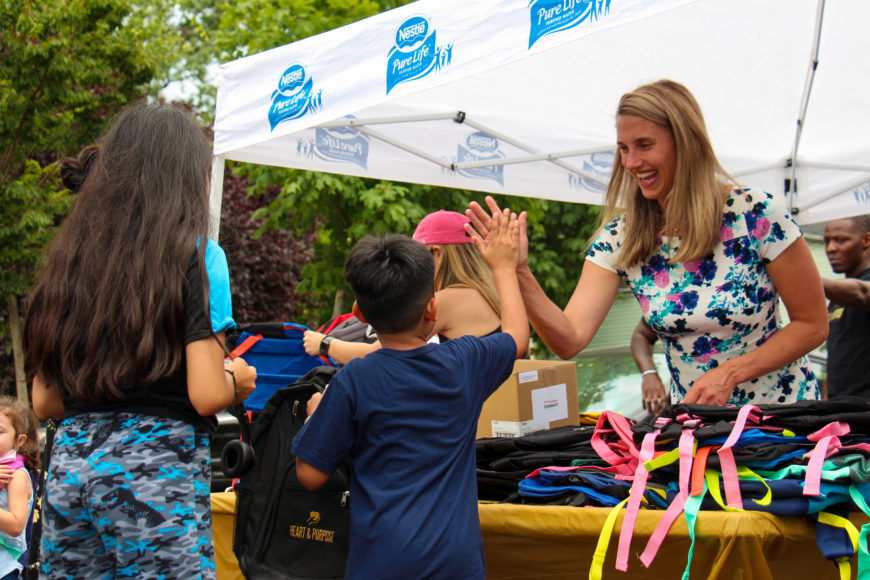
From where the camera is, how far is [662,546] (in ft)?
6.46

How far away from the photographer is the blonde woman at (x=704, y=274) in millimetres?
2365

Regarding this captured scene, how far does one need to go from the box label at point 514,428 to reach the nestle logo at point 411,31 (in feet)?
4.94

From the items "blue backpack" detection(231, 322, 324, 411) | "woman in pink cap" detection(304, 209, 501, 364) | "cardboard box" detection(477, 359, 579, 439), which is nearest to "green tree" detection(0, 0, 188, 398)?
"blue backpack" detection(231, 322, 324, 411)

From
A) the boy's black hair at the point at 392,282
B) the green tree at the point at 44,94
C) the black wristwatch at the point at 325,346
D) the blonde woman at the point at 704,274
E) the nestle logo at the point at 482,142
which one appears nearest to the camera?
the boy's black hair at the point at 392,282

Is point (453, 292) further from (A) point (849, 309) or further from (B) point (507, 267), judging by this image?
(A) point (849, 309)

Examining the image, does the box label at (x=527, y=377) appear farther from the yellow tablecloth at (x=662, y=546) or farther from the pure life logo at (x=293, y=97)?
the pure life logo at (x=293, y=97)

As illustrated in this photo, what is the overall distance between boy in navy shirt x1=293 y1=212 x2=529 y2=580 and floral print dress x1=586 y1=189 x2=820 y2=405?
2.58 feet

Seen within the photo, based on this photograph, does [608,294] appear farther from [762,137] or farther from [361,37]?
[762,137]

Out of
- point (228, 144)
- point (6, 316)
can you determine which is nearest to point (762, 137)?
point (228, 144)

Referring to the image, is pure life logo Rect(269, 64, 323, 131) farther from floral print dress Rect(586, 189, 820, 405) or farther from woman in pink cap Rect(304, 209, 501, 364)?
floral print dress Rect(586, 189, 820, 405)

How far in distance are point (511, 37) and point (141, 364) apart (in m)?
1.80

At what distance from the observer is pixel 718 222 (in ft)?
7.89

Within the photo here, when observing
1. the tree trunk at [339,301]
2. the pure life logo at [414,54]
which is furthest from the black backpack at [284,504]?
the tree trunk at [339,301]

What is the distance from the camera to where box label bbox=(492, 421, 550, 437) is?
2611mm
